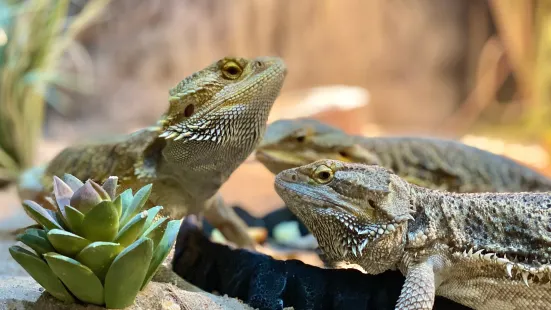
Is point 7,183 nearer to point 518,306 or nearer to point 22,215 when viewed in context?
point 22,215

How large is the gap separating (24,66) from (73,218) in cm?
377

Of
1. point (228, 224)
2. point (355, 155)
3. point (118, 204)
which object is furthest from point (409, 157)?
point (118, 204)

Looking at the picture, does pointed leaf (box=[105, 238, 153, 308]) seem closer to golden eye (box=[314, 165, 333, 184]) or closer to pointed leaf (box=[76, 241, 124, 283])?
pointed leaf (box=[76, 241, 124, 283])

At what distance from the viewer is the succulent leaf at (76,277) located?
47.5 inches

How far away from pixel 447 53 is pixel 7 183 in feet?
19.8

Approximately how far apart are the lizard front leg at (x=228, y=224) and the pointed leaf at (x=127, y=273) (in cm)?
112

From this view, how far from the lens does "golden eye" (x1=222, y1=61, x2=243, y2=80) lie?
1.91 metres

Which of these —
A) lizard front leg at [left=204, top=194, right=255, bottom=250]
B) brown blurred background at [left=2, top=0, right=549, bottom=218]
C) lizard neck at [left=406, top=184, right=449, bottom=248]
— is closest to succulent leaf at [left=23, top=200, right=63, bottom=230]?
lizard neck at [left=406, top=184, right=449, bottom=248]

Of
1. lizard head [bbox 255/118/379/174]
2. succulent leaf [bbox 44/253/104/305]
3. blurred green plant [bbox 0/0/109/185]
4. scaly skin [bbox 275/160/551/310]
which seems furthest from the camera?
blurred green plant [bbox 0/0/109/185]

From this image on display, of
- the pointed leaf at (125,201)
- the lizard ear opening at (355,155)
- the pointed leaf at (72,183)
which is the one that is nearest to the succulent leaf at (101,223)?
the pointed leaf at (125,201)

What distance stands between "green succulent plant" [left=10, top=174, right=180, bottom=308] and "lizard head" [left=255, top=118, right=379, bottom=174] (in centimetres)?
109

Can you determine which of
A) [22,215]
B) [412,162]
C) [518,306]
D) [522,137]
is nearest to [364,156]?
[412,162]

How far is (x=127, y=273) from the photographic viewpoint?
1236 mm

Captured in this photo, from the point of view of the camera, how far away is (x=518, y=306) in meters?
1.46
